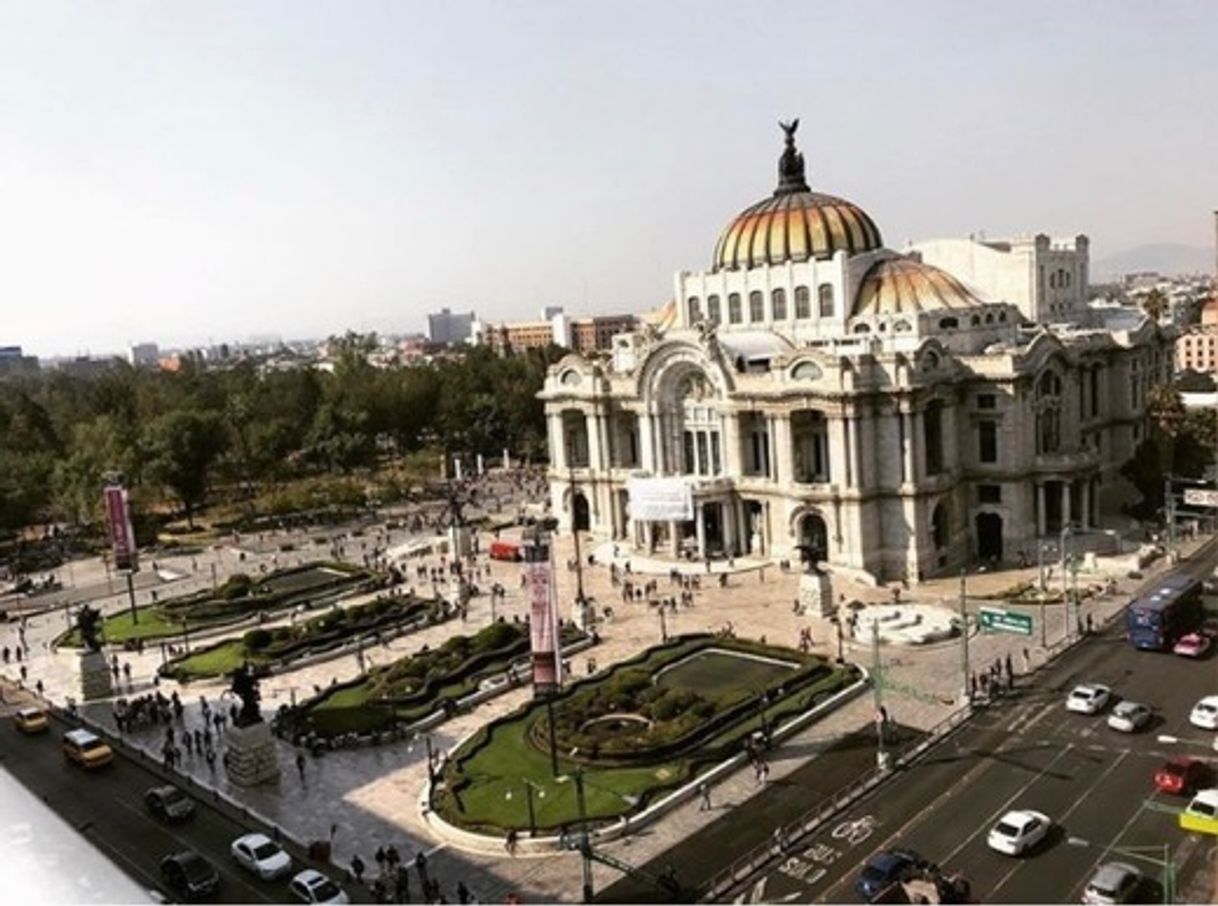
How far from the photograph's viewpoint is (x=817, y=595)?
59.2 metres

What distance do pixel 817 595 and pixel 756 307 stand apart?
2938 cm

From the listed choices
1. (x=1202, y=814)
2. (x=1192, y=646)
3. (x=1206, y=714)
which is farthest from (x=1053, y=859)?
(x=1192, y=646)

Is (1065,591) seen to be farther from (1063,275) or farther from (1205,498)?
(1063,275)

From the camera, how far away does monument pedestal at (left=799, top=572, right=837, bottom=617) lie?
59.1m

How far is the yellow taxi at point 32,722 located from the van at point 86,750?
14.5 ft

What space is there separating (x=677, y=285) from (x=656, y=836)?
5768 cm

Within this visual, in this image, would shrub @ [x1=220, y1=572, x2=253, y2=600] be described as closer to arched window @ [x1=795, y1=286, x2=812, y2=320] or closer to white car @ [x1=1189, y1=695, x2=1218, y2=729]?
arched window @ [x1=795, y1=286, x2=812, y2=320]

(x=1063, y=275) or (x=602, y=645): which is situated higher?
(x=1063, y=275)

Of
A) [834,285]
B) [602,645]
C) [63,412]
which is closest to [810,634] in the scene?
[602,645]

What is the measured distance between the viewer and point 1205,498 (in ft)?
175

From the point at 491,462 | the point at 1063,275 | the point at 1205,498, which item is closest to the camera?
the point at 1205,498

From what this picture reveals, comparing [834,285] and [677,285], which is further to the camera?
[677,285]

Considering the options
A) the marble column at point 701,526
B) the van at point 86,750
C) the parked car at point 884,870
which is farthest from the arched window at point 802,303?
the van at point 86,750

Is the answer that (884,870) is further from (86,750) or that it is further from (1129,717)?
(86,750)
